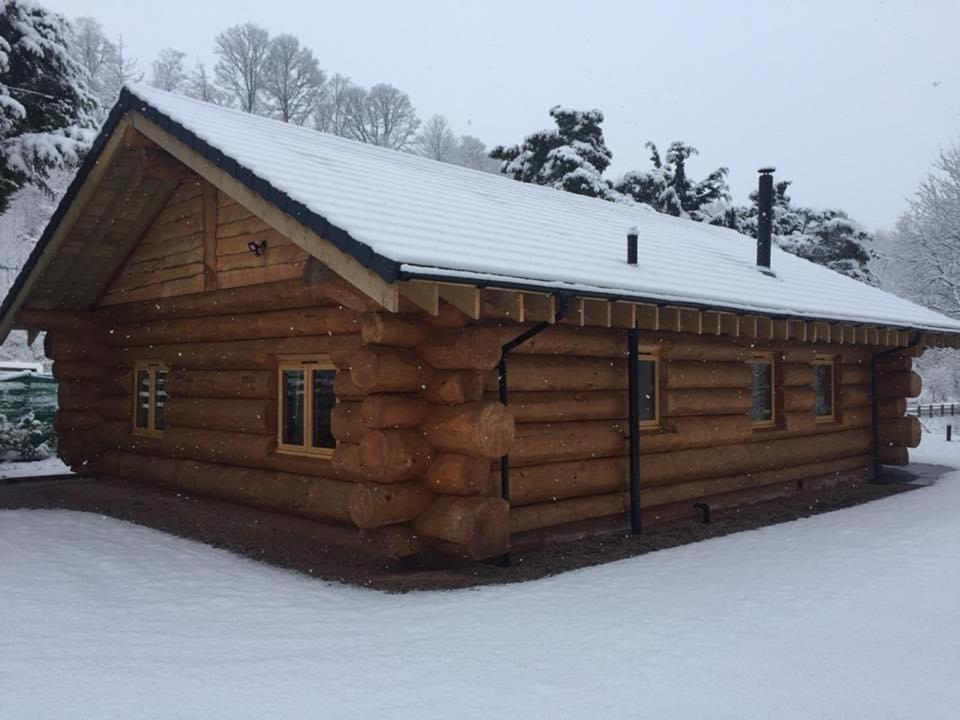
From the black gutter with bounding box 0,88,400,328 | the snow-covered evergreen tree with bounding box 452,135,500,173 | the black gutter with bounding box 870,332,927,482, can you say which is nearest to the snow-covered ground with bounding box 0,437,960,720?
the black gutter with bounding box 0,88,400,328

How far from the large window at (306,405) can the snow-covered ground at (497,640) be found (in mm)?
1586

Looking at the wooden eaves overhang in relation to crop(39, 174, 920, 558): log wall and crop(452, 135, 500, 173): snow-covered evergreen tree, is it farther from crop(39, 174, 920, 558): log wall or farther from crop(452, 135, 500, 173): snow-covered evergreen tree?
crop(452, 135, 500, 173): snow-covered evergreen tree

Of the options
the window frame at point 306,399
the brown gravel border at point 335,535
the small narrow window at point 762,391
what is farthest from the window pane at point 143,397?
the small narrow window at point 762,391

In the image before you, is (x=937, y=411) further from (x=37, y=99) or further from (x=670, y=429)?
(x=37, y=99)

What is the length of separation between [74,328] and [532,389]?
8.47 m

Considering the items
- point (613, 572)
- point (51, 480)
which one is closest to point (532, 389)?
point (613, 572)

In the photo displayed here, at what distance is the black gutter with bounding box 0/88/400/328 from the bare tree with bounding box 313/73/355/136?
26704 mm

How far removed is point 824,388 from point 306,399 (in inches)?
348

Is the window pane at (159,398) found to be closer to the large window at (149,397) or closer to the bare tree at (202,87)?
the large window at (149,397)

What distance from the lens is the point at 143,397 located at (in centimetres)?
1275

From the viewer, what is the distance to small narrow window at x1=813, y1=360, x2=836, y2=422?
13.4 m

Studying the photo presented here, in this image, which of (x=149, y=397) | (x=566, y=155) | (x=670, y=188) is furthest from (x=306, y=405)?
(x=670, y=188)

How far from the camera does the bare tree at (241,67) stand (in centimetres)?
3534

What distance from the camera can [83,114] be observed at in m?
15.6
